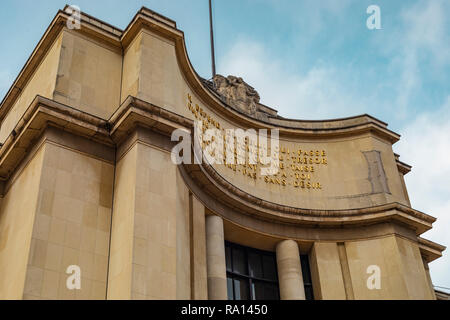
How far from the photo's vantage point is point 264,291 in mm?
23719

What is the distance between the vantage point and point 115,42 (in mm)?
22156

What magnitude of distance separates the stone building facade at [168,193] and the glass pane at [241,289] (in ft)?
0.17

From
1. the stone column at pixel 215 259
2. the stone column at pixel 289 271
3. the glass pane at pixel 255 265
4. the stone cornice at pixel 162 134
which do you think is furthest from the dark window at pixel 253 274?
the stone column at pixel 215 259

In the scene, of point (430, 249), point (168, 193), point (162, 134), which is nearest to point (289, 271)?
point (168, 193)

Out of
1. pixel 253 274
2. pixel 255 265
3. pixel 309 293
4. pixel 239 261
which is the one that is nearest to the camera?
pixel 253 274

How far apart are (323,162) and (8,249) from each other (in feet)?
50.5

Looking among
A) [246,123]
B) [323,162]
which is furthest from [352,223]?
[246,123]

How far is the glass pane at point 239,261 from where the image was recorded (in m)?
23.7

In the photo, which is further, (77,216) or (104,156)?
(104,156)

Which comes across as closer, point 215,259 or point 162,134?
point 162,134

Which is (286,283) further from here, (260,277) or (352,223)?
(352,223)

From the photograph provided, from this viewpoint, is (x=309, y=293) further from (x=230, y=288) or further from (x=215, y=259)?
(x=215, y=259)

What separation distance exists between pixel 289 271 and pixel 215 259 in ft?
13.7

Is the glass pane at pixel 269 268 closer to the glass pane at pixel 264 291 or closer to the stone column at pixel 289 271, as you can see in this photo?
the glass pane at pixel 264 291
